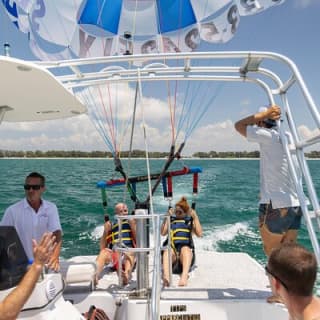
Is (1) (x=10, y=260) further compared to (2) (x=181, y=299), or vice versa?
(2) (x=181, y=299)

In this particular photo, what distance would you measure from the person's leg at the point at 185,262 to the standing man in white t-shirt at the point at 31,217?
3.80 feet

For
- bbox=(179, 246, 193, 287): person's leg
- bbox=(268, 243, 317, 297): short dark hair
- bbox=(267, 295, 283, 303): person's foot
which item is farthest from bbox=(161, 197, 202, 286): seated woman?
bbox=(268, 243, 317, 297): short dark hair

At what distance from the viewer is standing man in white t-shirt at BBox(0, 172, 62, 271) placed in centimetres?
307

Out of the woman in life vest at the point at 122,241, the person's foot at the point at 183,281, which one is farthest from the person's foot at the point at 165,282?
the woman in life vest at the point at 122,241

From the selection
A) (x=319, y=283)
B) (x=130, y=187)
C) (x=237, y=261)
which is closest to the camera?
(x=130, y=187)

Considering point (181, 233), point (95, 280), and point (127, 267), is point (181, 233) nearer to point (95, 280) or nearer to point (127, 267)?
point (127, 267)

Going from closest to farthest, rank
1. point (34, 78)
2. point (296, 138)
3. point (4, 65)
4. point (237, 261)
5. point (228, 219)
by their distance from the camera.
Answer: point (4, 65)
point (34, 78)
point (296, 138)
point (237, 261)
point (228, 219)

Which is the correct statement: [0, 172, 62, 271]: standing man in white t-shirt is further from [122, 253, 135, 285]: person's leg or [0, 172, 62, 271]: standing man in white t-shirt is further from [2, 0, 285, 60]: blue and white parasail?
[2, 0, 285, 60]: blue and white parasail

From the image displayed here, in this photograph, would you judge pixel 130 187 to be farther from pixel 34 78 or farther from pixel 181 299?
pixel 34 78

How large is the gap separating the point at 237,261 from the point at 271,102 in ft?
6.81

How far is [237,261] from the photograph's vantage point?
4344 millimetres

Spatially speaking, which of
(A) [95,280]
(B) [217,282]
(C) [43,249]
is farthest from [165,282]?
(C) [43,249]

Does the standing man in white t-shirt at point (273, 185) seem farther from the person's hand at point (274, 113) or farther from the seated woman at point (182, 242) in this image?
the seated woman at point (182, 242)

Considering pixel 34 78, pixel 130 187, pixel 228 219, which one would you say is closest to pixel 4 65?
pixel 34 78
